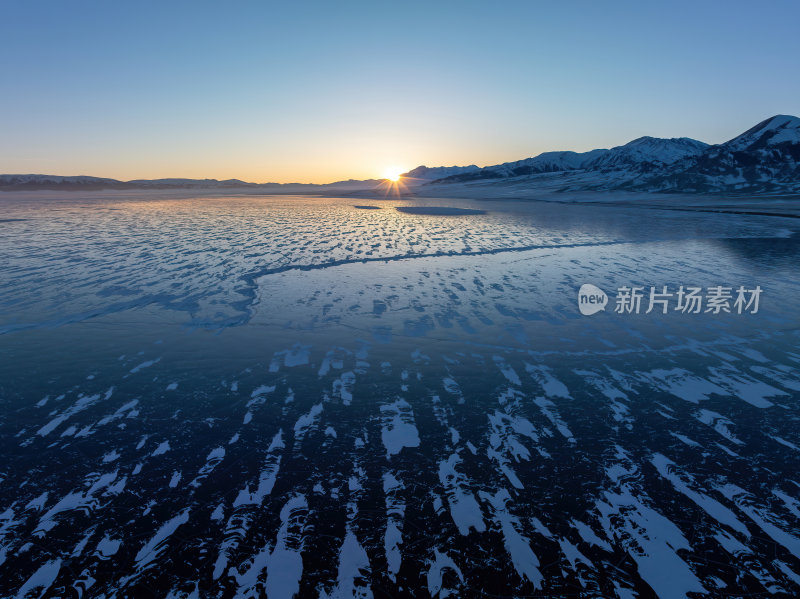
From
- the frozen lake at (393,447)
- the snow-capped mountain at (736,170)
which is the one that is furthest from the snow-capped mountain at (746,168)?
the frozen lake at (393,447)

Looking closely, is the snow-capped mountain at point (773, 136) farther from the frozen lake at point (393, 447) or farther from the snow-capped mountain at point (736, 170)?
the frozen lake at point (393, 447)

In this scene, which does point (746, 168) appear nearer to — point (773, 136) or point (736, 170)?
point (736, 170)

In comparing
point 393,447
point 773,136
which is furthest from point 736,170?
point 393,447

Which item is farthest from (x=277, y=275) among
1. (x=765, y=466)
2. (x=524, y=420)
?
(x=765, y=466)

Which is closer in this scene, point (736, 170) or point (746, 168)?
point (746, 168)

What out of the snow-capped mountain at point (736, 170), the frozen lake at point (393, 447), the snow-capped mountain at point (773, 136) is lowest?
the frozen lake at point (393, 447)

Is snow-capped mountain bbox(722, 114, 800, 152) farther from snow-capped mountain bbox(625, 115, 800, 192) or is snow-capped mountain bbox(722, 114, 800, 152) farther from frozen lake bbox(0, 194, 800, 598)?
frozen lake bbox(0, 194, 800, 598)

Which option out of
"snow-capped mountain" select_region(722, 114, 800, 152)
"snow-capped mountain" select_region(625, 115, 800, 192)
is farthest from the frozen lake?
"snow-capped mountain" select_region(722, 114, 800, 152)

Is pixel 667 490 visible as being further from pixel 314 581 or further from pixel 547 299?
pixel 547 299
